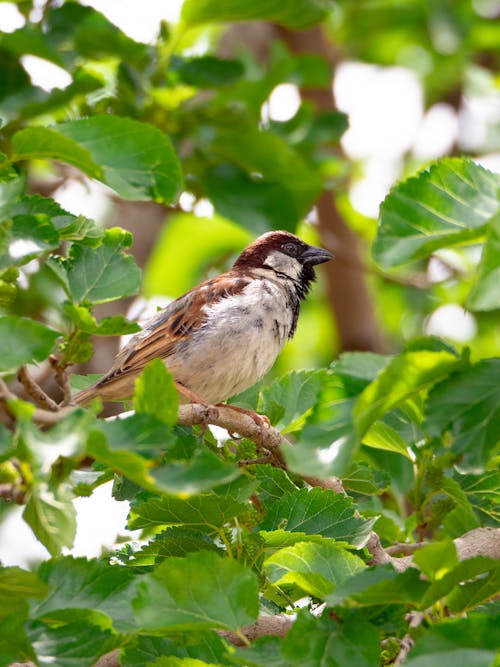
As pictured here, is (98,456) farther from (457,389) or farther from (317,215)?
(317,215)

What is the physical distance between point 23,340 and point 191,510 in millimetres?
546

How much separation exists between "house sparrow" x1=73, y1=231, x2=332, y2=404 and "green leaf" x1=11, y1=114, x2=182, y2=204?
111 centimetres

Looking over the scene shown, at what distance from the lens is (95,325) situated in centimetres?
192

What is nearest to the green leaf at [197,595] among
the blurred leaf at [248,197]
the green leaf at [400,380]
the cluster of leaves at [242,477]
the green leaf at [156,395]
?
the cluster of leaves at [242,477]

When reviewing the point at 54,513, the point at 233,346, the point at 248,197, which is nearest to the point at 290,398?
the point at 233,346

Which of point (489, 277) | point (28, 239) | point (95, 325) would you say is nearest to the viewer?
point (489, 277)

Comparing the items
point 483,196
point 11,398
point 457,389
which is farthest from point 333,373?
point 11,398

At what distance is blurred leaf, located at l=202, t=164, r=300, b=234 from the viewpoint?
11.1 ft

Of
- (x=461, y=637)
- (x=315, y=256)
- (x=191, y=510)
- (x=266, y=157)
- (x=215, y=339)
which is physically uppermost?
(x=266, y=157)

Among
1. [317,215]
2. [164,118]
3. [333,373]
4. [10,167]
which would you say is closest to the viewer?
[333,373]

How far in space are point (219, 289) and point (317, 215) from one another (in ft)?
6.28

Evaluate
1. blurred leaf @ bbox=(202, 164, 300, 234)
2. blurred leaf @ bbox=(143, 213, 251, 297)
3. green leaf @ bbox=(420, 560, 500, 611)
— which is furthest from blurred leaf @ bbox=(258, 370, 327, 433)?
blurred leaf @ bbox=(143, 213, 251, 297)

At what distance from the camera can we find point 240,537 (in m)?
1.92

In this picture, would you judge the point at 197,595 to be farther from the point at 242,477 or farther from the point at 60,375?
Answer: the point at 60,375
